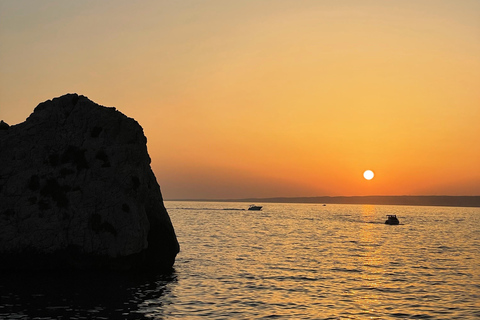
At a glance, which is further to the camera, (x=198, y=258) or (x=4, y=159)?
(x=198, y=258)

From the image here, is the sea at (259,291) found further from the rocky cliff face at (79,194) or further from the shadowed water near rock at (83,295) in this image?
the rocky cliff face at (79,194)

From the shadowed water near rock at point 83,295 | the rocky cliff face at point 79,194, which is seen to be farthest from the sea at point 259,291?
the rocky cliff face at point 79,194

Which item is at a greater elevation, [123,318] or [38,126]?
[38,126]

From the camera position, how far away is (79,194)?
41.8m

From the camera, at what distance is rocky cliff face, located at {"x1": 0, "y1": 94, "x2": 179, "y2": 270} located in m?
39.7

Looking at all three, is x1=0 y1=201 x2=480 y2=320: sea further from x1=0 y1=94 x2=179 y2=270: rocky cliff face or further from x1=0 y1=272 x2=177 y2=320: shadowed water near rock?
x1=0 y1=94 x2=179 y2=270: rocky cliff face

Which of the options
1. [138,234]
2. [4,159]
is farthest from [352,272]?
[4,159]

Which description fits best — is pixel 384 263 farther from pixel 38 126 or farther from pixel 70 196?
pixel 38 126

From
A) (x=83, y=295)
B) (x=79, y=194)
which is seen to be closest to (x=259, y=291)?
(x=83, y=295)

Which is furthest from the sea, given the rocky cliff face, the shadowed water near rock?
the rocky cliff face

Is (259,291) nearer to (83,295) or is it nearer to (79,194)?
(83,295)

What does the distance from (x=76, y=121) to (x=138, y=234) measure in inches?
520

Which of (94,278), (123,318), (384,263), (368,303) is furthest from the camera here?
(384,263)

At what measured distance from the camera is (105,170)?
42.9 meters
